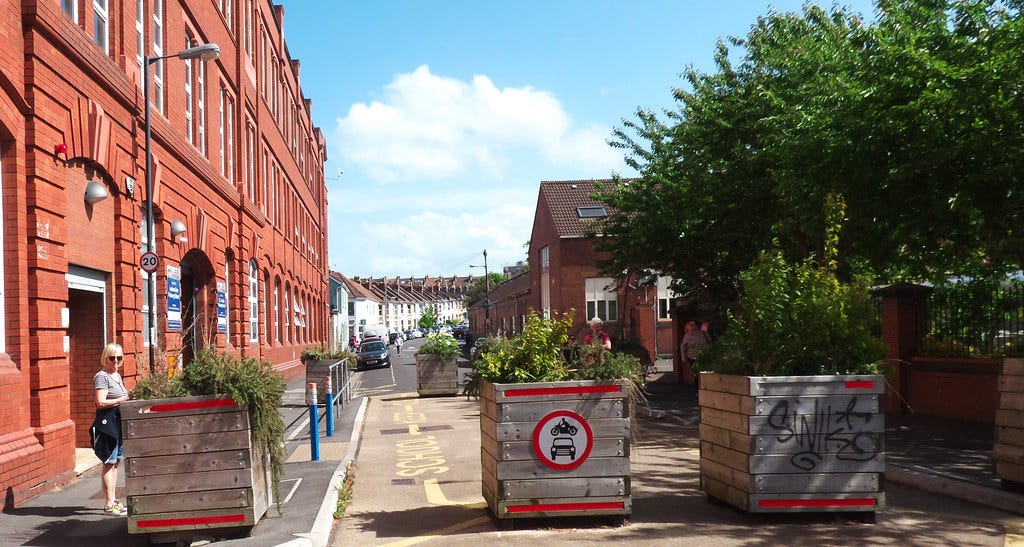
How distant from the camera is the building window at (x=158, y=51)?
1645 cm

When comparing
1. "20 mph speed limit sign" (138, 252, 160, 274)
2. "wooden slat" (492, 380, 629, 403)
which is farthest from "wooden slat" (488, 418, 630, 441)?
"20 mph speed limit sign" (138, 252, 160, 274)

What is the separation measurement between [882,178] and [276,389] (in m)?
8.27

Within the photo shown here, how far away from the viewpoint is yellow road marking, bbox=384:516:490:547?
7148mm

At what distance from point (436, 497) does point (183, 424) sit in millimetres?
2930

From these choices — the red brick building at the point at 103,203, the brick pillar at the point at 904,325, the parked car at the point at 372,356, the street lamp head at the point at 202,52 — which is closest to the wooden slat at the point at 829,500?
the red brick building at the point at 103,203

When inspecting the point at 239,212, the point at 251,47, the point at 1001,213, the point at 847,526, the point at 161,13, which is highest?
the point at 251,47

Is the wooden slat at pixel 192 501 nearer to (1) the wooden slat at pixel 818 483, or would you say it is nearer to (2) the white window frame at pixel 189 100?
(1) the wooden slat at pixel 818 483

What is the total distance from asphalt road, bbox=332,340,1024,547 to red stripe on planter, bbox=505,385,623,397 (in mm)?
1046

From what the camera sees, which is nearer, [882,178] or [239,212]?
[882,178]

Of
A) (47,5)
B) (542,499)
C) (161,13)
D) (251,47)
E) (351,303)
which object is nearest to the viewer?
(542,499)

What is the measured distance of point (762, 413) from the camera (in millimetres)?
7508

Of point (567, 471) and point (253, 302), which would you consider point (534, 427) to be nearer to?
point (567, 471)

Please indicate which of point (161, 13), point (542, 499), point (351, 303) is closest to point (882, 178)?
point (542, 499)

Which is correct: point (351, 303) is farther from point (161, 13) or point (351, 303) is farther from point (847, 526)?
point (847, 526)
